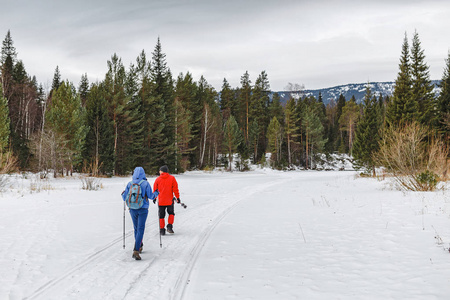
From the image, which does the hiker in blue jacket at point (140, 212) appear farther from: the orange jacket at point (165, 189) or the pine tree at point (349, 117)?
the pine tree at point (349, 117)

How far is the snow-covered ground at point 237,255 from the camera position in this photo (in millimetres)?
4574

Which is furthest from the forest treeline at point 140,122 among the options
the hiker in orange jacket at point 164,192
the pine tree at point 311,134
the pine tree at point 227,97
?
the pine tree at point 227,97

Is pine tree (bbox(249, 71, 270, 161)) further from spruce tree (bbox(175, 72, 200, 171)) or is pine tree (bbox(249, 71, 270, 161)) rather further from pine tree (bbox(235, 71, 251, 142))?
spruce tree (bbox(175, 72, 200, 171))

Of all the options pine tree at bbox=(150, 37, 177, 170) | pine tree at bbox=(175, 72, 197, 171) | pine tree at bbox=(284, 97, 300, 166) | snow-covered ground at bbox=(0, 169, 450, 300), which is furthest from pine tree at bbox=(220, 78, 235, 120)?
snow-covered ground at bbox=(0, 169, 450, 300)

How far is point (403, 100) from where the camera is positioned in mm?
32844

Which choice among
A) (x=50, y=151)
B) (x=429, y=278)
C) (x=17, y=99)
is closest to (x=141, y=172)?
(x=429, y=278)

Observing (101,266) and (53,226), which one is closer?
(101,266)

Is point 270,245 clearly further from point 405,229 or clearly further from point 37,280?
point 37,280

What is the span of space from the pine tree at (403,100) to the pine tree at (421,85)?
1.88 m

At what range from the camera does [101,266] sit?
5645 millimetres

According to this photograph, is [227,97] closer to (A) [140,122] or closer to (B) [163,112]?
(B) [163,112]

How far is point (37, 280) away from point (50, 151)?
23.5 m

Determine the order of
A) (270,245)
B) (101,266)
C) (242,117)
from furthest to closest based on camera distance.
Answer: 1. (242,117)
2. (270,245)
3. (101,266)

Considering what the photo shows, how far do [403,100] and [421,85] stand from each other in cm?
740
